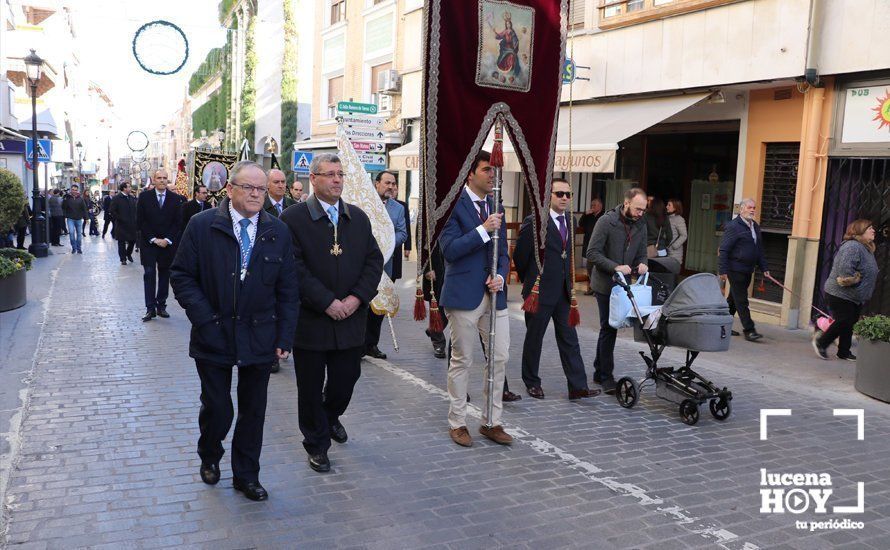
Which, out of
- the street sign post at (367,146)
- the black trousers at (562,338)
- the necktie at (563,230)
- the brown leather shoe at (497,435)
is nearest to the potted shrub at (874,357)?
the black trousers at (562,338)

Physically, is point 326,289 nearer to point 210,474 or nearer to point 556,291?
point 210,474

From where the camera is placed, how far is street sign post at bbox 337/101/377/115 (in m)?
14.9

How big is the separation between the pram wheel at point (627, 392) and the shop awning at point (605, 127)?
16.5ft

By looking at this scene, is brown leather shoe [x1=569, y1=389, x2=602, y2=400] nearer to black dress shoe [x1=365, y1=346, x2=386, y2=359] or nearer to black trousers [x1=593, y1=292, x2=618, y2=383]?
black trousers [x1=593, y1=292, x2=618, y2=383]

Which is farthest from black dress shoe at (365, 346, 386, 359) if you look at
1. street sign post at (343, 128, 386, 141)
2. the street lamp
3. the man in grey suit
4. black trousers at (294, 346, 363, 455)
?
the street lamp

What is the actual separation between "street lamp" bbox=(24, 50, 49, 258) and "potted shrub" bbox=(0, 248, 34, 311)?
8.71 meters

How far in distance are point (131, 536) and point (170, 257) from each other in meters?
7.06

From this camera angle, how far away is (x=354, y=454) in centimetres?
549

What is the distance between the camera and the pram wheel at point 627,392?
270 inches

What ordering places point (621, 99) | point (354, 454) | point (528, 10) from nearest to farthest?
1. point (354, 454)
2. point (528, 10)
3. point (621, 99)

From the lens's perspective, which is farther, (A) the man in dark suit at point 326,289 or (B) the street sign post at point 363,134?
(B) the street sign post at point 363,134

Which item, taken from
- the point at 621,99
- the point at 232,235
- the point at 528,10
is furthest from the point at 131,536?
the point at 621,99

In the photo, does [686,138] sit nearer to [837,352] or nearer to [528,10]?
[837,352]

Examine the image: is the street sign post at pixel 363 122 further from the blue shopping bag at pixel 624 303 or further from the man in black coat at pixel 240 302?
the man in black coat at pixel 240 302
